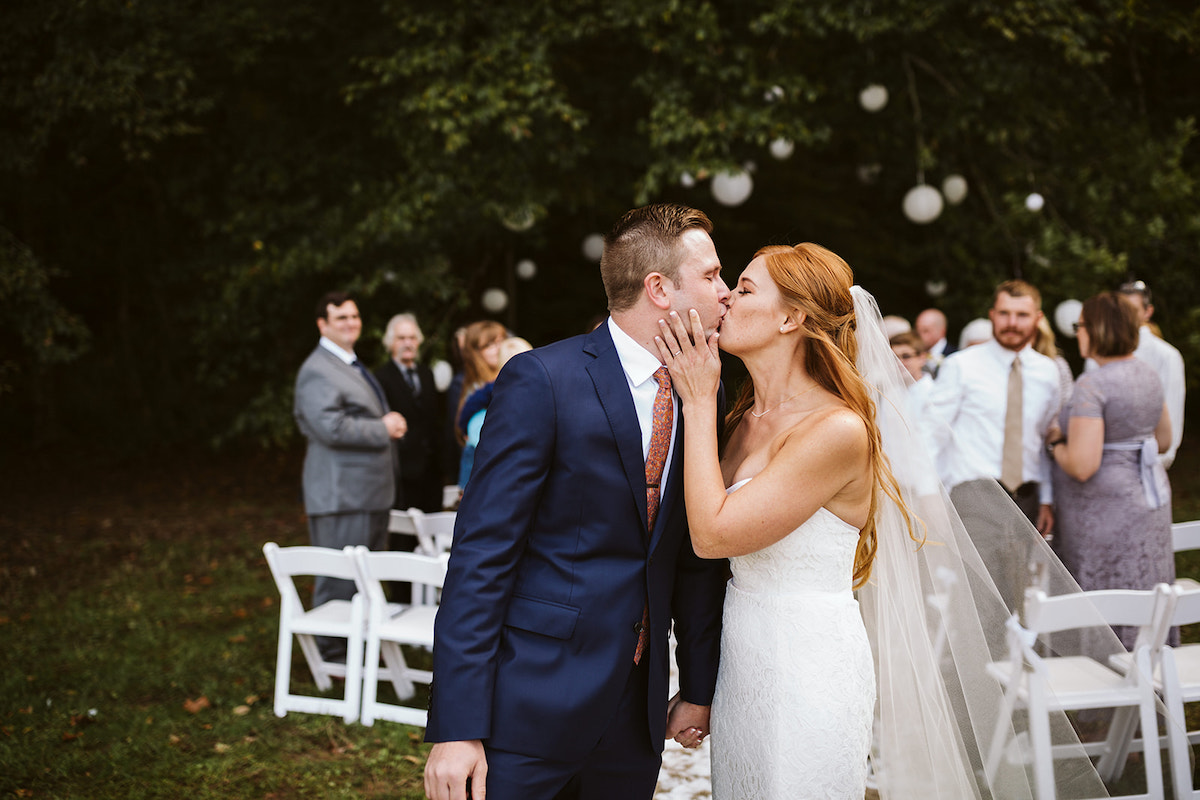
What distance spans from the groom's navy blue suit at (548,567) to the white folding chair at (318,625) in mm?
2840

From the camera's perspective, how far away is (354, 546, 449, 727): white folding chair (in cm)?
467

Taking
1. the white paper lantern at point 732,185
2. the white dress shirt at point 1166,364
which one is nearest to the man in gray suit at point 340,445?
the white paper lantern at point 732,185

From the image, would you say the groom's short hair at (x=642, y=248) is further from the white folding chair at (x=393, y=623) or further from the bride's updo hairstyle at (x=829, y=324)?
the white folding chair at (x=393, y=623)

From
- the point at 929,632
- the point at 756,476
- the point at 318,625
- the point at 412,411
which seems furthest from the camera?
the point at 412,411

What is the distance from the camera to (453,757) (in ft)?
7.06

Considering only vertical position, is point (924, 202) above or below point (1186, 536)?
above

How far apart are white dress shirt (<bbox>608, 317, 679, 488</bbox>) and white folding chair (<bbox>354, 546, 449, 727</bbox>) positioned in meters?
2.41

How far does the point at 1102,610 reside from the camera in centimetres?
352

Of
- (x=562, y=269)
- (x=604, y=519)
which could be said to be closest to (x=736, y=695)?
(x=604, y=519)

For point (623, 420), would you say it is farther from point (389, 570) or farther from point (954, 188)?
point (954, 188)

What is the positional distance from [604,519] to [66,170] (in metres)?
16.3

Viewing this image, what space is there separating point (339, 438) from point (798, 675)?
3709mm

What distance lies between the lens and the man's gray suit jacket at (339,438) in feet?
Result: 18.6

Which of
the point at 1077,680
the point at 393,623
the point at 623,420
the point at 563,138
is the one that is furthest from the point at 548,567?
the point at 563,138
